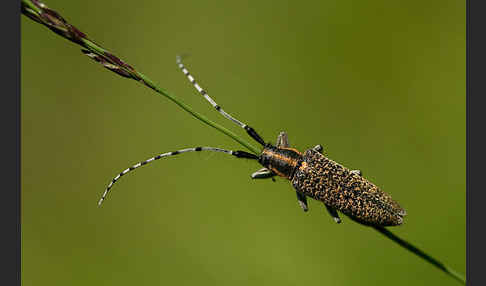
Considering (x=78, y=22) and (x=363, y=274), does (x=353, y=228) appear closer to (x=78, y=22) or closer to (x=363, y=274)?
(x=363, y=274)

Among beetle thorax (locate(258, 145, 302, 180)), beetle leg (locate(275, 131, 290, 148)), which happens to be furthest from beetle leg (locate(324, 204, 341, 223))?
beetle leg (locate(275, 131, 290, 148))

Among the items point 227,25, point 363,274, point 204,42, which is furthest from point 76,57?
point 363,274

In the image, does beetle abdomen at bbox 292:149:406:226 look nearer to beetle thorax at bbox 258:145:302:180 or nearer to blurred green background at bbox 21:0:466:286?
beetle thorax at bbox 258:145:302:180

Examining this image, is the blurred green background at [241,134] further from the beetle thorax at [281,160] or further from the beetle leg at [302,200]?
the beetle thorax at [281,160]

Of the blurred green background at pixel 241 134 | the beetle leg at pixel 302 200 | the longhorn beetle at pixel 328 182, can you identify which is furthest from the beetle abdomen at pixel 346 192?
the blurred green background at pixel 241 134

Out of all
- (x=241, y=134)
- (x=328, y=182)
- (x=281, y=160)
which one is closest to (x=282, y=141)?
(x=281, y=160)

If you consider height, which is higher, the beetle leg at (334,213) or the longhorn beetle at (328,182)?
the longhorn beetle at (328,182)

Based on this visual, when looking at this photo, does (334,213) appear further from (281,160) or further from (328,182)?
(281,160)
